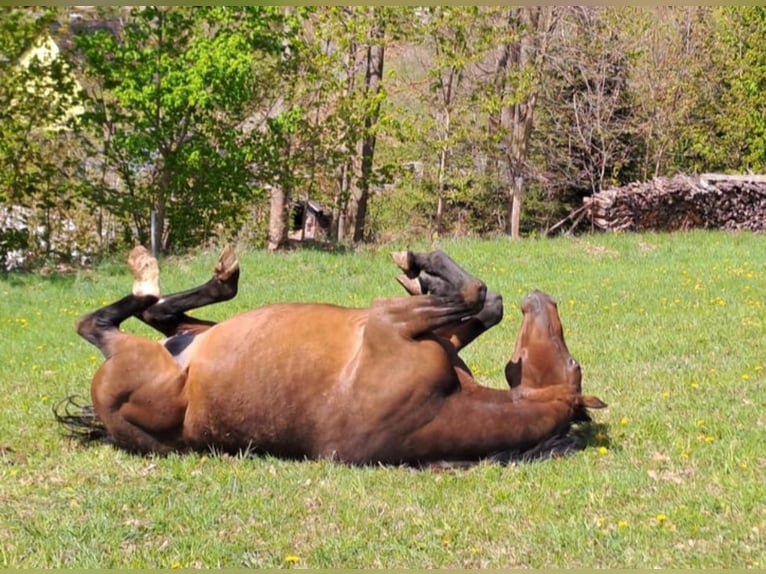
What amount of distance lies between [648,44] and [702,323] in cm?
1800

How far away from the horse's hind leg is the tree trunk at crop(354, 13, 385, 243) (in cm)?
1428

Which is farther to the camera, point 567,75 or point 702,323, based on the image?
point 567,75

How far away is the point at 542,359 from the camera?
17.6 feet

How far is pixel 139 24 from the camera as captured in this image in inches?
638

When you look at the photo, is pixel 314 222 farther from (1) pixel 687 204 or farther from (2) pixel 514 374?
(2) pixel 514 374

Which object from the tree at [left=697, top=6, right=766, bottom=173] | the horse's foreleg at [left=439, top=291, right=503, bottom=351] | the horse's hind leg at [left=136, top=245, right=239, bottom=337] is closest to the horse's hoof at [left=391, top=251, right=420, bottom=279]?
the horse's foreleg at [left=439, top=291, right=503, bottom=351]

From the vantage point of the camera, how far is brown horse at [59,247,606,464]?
4.95 meters

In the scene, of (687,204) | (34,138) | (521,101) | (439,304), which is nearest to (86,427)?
(439,304)

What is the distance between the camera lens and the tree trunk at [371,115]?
2047 centimetres

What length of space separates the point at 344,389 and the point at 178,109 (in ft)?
39.7

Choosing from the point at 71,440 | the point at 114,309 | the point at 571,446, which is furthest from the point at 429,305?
the point at 71,440

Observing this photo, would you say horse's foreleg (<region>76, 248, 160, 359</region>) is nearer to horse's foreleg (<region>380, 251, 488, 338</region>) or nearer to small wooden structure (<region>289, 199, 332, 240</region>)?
horse's foreleg (<region>380, 251, 488, 338</region>)

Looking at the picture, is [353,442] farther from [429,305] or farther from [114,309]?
[114,309]

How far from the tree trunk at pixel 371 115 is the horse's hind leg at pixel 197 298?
46.8 ft
